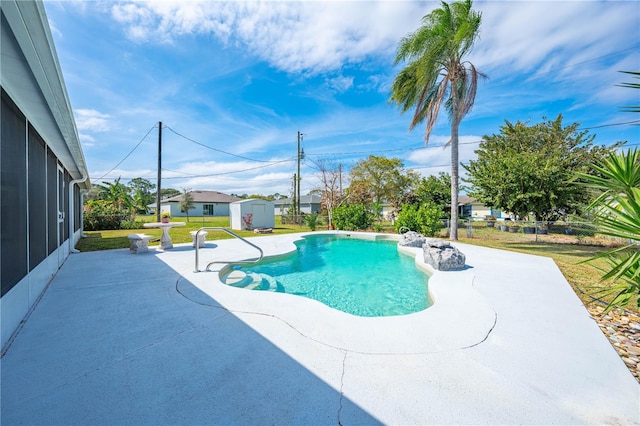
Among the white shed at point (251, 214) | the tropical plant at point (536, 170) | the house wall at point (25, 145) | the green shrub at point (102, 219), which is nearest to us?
the house wall at point (25, 145)

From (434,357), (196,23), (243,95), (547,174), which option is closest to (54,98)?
(434,357)

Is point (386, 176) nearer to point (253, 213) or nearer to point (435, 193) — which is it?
point (435, 193)

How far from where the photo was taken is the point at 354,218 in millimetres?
16172

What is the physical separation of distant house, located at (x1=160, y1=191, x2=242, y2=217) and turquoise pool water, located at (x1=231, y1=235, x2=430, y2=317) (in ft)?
101

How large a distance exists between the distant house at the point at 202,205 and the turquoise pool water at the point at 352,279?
101 ft

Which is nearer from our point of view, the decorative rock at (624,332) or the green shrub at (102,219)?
the decorative rock at (624,332)

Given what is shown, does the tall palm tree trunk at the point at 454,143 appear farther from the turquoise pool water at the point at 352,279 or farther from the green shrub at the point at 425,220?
the turquoise pool water at the point at 352,279

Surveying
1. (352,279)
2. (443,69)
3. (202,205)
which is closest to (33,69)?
(352,279)

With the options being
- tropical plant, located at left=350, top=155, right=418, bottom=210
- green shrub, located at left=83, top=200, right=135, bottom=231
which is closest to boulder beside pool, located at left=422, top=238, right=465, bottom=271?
green shrub, located at left=83, top=200, right=135, bottom=231

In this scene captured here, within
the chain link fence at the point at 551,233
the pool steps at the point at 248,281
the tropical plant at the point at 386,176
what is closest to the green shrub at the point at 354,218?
the chain link fence at the point at 551,233

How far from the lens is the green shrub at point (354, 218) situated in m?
16.2

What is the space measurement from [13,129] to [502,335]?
21.4ft

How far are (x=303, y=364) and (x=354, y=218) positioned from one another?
14.1m

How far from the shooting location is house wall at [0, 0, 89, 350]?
211 centimetres
